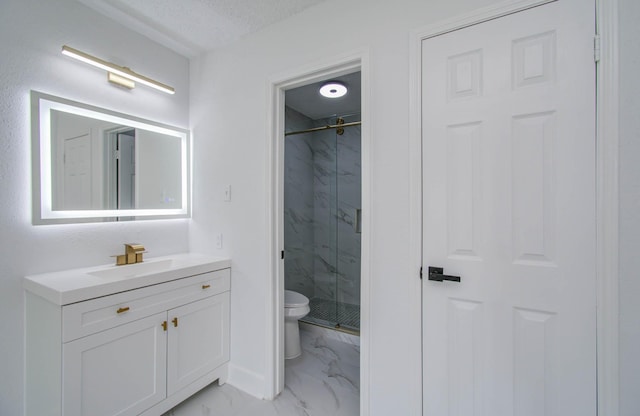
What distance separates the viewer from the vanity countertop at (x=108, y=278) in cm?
127

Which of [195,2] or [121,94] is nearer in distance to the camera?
[195,2]

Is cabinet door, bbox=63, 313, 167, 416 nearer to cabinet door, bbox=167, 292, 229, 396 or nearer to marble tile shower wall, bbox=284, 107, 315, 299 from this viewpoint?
cabinet door, bbox=167, 292, 229, 396

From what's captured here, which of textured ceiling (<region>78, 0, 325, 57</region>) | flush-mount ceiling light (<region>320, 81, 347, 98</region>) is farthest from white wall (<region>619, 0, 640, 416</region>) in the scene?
flush-mount ceiling light (<region>320, 81, 347, 98</region>)

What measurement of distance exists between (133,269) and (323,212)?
7.13ft

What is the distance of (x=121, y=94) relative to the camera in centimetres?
190

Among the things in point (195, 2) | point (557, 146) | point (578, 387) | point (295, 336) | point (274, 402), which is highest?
point (195, 2)

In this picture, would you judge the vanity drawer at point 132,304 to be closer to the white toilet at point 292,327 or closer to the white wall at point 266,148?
the white wall at point 266,148

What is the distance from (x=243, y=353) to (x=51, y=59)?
2.22 meters

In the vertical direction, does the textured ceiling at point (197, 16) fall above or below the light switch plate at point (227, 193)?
above

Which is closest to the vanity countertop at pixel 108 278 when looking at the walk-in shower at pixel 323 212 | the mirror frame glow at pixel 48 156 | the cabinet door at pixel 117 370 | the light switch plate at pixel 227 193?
the cabinet door at pixel 117 370

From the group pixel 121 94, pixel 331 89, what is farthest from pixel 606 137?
pixel 121 94

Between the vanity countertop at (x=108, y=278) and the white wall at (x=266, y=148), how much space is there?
237mm

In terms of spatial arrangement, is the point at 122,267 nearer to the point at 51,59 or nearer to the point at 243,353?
the point at 243,353

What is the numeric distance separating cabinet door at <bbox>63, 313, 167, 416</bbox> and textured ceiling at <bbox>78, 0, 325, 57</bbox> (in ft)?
6.28
